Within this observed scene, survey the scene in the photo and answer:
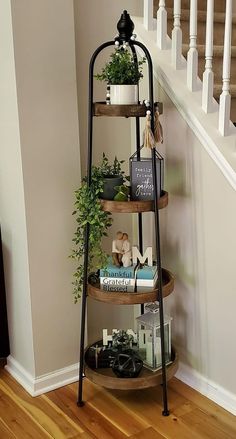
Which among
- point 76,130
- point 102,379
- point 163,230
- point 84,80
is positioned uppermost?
point 84,80

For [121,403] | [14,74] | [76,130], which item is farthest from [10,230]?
[121,403]

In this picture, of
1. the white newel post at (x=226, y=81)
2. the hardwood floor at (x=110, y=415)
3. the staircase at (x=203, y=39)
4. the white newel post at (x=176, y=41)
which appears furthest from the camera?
the staircase at (x=203, y=39)

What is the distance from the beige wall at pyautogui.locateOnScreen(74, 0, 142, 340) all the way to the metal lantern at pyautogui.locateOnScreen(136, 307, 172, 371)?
14.8 inches

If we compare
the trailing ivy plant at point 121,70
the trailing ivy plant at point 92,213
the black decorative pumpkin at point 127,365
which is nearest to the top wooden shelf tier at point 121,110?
the trailing ivy plant at point 121,70

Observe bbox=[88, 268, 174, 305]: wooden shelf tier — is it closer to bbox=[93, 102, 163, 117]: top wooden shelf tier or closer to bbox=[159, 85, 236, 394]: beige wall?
bbox=[159, 85, 236, 394]: beige wall

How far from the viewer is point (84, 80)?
2.37 m

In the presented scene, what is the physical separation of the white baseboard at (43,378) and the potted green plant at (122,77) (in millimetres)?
1237

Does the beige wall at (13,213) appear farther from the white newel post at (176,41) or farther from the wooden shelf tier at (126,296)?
the white newel post at (176,41)

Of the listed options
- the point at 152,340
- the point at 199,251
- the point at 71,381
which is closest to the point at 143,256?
the point at 199,251

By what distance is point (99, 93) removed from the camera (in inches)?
96.4

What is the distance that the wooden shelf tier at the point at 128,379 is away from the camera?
2.17m

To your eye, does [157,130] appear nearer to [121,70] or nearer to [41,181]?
[121,70]

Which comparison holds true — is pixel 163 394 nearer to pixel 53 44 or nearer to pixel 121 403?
pixel 121 403

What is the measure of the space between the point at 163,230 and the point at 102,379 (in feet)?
2.32
